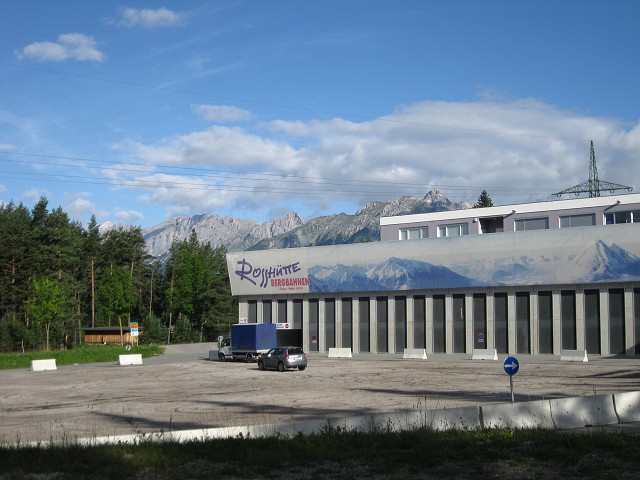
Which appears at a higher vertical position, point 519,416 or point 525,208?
point 525,208

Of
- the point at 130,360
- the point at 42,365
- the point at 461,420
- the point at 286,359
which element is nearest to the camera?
the point at 461,420

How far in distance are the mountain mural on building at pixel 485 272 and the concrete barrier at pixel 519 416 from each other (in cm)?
4322

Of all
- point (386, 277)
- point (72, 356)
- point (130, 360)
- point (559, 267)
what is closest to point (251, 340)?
point (130, 360)

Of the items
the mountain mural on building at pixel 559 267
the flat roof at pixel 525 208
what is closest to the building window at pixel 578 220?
the flat roof at pixel 525 208

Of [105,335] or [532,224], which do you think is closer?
[532,224]

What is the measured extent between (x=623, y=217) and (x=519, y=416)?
56699 millimetres

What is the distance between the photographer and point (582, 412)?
736 inches

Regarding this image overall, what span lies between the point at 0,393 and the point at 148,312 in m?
95.6

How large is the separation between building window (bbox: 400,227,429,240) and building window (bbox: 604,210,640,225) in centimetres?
1907

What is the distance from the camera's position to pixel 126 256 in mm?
133125

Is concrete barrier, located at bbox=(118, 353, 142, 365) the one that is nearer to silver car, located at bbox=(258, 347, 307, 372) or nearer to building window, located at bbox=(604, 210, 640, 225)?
silver car, located at bbox=(258, 347, 307, 372)

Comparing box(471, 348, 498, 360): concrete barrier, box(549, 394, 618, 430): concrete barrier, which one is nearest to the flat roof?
box(471, 348, 498, 360): concrete barrier

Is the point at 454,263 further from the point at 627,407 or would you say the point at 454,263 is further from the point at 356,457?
the point at 356,457

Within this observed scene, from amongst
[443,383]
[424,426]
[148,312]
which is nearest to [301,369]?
[443,383]
